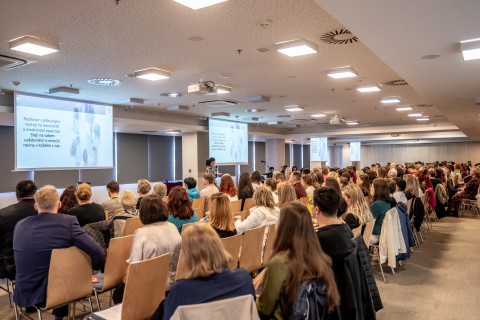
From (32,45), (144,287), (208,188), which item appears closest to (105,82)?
(32,45)

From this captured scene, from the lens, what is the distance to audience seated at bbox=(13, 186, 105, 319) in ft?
9.86

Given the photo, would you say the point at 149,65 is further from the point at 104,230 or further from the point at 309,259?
the point at 309,259

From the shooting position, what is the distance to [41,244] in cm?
302

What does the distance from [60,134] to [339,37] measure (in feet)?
19.8

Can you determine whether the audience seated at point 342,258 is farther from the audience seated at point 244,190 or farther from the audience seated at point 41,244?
the audience seated at point 244,190

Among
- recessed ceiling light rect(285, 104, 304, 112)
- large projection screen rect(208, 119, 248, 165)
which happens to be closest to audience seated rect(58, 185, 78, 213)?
recessed ceiling light rect(285, 104, 304, 112)

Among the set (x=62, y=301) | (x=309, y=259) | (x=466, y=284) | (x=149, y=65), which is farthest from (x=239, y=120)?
(x=309, y=259)

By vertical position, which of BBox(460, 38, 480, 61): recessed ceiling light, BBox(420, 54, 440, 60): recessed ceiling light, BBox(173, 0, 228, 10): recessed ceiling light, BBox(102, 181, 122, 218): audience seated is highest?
BBox(173, 0, 228, 10): recessed ceiling light

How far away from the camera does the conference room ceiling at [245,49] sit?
3.35 m

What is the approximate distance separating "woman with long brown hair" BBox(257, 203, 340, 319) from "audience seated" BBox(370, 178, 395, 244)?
11.4 feet

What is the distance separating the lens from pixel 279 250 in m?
2.09

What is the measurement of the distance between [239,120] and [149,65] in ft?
25.4

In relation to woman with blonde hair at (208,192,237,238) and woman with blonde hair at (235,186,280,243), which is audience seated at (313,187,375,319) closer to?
woman with blonde hair at (208,192,237,238)

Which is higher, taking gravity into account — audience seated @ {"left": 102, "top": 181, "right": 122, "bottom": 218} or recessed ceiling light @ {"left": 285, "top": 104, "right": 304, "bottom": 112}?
recessed ceiling light @ {"left": 285, "top": 104, "right": 304, "bottom": 112}
